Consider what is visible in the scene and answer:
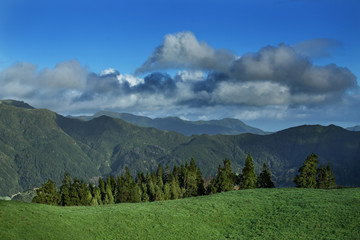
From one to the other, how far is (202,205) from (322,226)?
2288 cm

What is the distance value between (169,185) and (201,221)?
102m

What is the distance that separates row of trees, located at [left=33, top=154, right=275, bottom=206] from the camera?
113 meters

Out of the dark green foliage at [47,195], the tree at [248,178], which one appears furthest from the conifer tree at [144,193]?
the tree at [248,178]

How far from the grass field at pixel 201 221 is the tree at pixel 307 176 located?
160ft

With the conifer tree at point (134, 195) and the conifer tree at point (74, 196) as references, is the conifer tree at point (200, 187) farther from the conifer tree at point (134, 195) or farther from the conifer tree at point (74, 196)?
the conifer tree at point (74, 196)

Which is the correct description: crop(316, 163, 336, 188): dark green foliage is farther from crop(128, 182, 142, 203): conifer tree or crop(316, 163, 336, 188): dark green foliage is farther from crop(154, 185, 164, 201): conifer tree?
crop(128, 182, 142, 203): conifer tree

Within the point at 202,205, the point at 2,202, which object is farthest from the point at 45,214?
the point at 202,205

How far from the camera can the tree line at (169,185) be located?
4400 inches

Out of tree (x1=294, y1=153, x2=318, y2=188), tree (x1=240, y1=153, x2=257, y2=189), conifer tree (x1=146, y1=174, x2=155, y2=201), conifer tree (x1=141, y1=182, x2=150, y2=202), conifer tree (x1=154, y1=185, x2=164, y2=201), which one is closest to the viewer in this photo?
tree (x1=294, y1=153, x2=318, y2=188)

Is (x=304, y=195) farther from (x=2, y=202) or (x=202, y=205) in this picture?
(x=2, y=202)

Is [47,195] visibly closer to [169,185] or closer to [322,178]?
[169,185]

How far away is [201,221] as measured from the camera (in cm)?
5281

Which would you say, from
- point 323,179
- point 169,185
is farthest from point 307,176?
point 169,185

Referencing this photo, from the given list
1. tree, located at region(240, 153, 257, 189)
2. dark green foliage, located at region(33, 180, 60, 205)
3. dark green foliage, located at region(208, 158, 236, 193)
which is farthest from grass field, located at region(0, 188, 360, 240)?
dark green foliage, located at region(33, 180, 60, 205)
